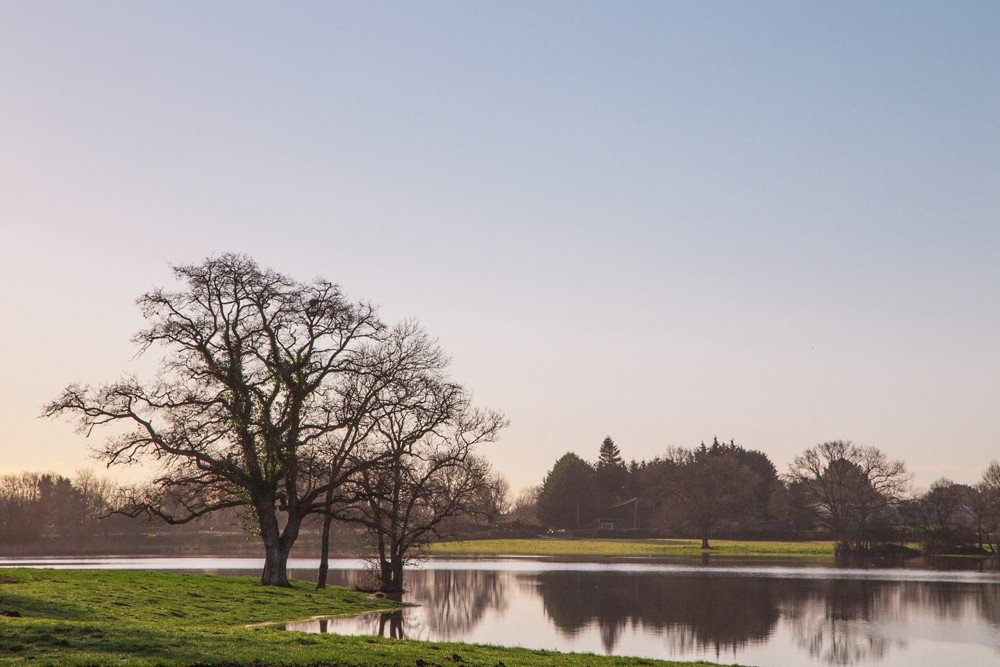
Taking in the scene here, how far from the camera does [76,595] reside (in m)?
31.6

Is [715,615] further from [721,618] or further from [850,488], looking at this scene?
[850,488]

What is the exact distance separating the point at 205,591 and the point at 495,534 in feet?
403

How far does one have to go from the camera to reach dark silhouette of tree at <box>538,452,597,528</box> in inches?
6683

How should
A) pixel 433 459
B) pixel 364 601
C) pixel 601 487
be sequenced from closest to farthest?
pixel 364 601 → pixel 433 459 → pixel 601 487

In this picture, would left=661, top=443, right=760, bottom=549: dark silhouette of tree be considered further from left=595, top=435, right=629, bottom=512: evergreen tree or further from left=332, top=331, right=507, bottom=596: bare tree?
left=332, top=331, right=507, bottom=596: bare tree

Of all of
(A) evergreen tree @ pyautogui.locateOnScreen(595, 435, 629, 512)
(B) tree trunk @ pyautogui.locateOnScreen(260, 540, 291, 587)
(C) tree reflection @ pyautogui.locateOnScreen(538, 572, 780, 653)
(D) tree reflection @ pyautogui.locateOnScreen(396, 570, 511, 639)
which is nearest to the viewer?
(C) tree reflection @ pyautogui.locateOnScreen(538, 572, 780, 653)

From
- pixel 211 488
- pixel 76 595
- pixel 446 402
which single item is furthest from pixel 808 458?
pixel 76 595

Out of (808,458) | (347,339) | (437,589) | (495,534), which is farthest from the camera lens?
(495,534)

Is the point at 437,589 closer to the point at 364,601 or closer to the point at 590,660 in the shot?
the point at 364,601

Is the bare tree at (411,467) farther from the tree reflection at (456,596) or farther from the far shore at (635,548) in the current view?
the far shore at (635,548)

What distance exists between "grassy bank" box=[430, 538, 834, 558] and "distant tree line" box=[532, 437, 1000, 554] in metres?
3.26

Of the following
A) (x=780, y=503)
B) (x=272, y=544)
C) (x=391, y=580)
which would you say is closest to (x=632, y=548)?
(x=780, y=503)

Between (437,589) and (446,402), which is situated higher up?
(446,402)

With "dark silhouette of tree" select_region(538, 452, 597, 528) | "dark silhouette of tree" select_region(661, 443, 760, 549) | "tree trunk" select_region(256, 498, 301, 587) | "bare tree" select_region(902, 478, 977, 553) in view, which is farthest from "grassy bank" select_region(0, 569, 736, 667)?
"dark silhouette of tree" select_region(538, 452, 597, 528)
